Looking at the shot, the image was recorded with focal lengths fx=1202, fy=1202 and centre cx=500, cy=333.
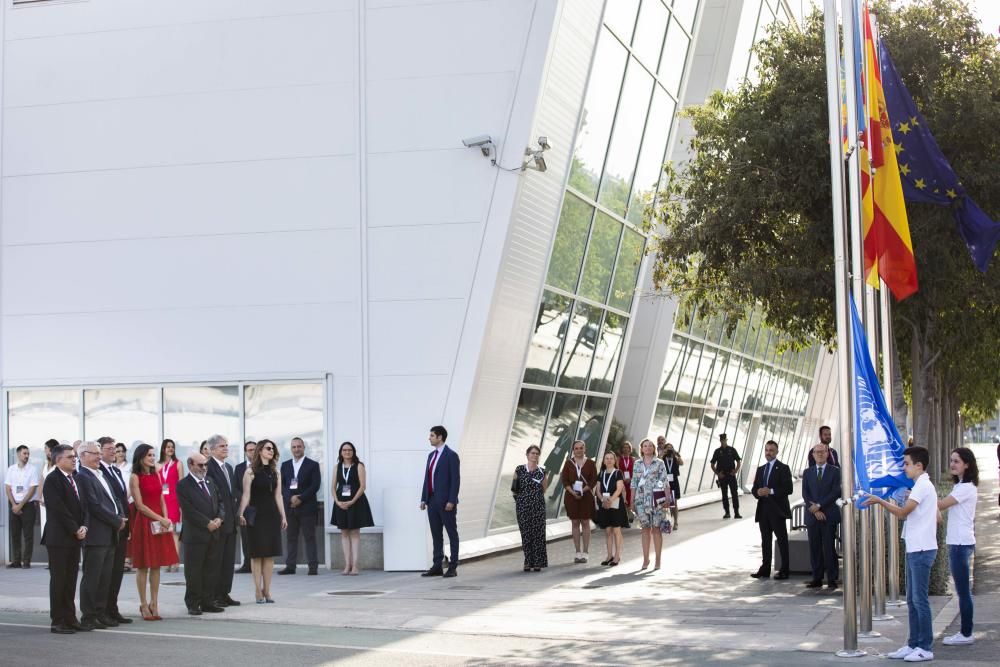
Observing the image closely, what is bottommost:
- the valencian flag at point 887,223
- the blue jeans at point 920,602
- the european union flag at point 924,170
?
the blue jeans at point 920,602

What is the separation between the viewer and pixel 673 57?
2342cm

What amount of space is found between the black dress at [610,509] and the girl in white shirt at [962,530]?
24.0 feet

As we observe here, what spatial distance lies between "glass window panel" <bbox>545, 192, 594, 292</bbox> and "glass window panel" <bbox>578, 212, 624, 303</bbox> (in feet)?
1.33

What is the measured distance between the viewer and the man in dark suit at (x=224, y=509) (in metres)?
13.3

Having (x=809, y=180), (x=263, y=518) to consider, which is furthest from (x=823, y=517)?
(x=263, y=518)

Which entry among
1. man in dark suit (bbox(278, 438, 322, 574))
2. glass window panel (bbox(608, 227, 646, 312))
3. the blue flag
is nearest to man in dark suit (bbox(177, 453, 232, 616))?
man in dark suit (bbox(278, 438, 322, 574))

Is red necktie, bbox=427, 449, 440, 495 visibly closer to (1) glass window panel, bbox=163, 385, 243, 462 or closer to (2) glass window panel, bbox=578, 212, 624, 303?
(1) glass window panel, bbox=163, 385, 243, 462

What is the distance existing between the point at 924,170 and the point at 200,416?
1088 cm

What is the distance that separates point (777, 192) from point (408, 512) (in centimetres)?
719

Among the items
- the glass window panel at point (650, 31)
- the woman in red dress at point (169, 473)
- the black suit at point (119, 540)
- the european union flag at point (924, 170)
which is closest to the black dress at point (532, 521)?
the woman in red dress at point (169, 473)

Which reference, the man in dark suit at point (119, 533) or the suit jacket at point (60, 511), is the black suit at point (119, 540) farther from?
the suit jacket at point (60, 511)

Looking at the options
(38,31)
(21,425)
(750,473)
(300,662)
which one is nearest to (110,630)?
(300,662)

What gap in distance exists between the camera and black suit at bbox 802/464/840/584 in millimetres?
14547

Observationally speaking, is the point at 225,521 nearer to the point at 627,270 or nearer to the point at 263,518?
the point at 263,518
